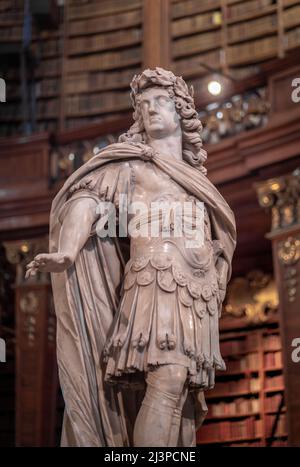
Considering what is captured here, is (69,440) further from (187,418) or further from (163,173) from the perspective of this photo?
(163,173)

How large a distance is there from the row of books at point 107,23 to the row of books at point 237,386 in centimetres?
360

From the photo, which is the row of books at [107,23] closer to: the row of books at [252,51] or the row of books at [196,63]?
the row of books at [196,63]

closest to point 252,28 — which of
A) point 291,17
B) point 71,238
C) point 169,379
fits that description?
point 291,17

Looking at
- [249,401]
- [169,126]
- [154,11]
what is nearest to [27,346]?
[249,401]

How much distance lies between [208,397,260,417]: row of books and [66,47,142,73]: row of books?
335 cm

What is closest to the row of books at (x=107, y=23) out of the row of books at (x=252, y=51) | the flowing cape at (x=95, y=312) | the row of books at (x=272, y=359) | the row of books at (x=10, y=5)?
the row of books at (x=10, y=5)

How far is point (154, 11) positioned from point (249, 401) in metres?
3.83

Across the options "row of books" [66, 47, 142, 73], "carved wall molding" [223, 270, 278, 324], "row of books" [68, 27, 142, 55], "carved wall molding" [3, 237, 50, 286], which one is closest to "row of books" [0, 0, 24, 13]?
"row of books" [68, 27, 142, 55]

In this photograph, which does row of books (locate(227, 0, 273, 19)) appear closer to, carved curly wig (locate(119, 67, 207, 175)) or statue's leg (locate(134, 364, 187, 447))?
carved curly wig (locate(119, 67, 207, 175))

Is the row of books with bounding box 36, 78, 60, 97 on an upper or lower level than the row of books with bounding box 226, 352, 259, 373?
upper

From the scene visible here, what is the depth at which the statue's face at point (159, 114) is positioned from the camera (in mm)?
3576

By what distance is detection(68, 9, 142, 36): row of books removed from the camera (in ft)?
31.6

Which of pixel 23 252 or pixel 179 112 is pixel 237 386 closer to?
pixel 23 252

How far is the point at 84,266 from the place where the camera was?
11.1 ft
